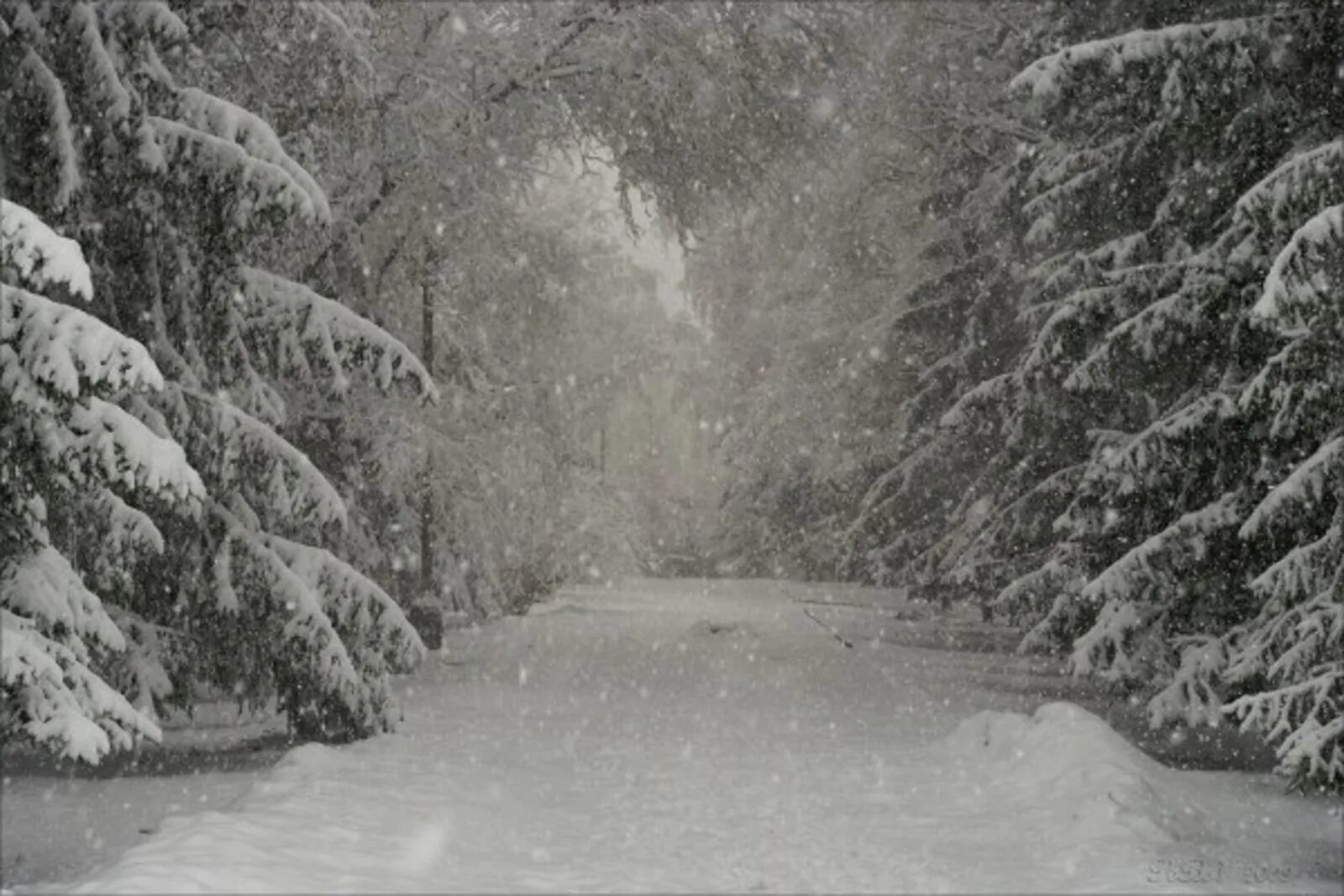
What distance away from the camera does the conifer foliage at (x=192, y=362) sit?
402 inches

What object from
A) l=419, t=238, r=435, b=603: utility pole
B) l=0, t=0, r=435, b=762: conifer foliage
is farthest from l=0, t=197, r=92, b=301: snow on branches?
l=419, t=238, r=435, b=603: utility pole

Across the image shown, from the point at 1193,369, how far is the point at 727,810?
20.4 feet

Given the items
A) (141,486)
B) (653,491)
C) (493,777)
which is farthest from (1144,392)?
(653,491)

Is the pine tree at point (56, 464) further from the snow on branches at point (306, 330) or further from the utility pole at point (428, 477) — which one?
the utility pole at point (428, 477)

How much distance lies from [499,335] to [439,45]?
911cm

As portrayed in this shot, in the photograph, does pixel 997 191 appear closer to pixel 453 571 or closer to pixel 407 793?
pixel 453 571

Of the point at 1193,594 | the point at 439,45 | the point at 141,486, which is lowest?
the point at 1193,594

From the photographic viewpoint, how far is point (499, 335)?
25594mm

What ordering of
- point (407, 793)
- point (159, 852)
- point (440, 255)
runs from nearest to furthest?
1. point (159, 852)
2. point (407, 793)
3. point (440, 255)

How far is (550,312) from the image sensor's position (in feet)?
81.6

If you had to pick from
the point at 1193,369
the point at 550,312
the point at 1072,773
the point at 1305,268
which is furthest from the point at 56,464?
the point at 550,312

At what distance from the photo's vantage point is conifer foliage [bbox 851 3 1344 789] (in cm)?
939

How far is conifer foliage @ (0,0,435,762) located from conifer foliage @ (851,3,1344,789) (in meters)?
6.26

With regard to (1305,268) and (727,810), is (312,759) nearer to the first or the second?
(727,810)
